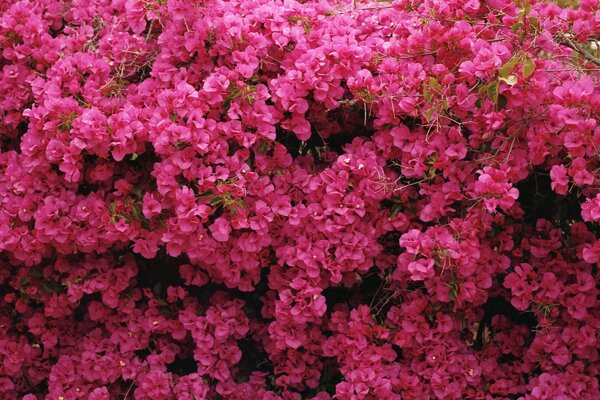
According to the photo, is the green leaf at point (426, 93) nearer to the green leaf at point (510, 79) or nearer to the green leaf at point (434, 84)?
the green leaf at point (434, 84)

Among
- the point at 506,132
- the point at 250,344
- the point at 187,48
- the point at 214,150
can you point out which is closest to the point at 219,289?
the point at 250,344

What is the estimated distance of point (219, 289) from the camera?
292 centimetres

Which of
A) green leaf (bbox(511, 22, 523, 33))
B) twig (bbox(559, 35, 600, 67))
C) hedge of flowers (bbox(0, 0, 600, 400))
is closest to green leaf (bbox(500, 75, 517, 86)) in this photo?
hedge of flowers (bbox(0, 0, 600, 400))

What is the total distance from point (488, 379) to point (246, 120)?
111 cm

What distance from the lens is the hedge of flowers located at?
7.90 ft

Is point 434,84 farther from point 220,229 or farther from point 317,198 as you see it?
point 220,229

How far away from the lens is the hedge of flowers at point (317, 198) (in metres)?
2.41

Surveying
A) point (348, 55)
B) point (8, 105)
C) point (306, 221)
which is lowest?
point (306, 221)

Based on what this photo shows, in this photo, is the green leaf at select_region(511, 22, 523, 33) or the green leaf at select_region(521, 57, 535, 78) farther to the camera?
the green leaf at select_region(511, 22, 523, 33)

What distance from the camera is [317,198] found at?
2.56 m

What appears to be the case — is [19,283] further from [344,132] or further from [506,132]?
[506,132]

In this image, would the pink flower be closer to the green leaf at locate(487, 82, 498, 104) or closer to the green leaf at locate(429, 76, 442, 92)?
the green leaf at locate(429, 76, 442, 92)

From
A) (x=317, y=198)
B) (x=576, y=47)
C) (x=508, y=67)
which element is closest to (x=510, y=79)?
(x=508, y=67)

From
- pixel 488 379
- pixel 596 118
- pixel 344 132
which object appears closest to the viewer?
pixel 596 118
